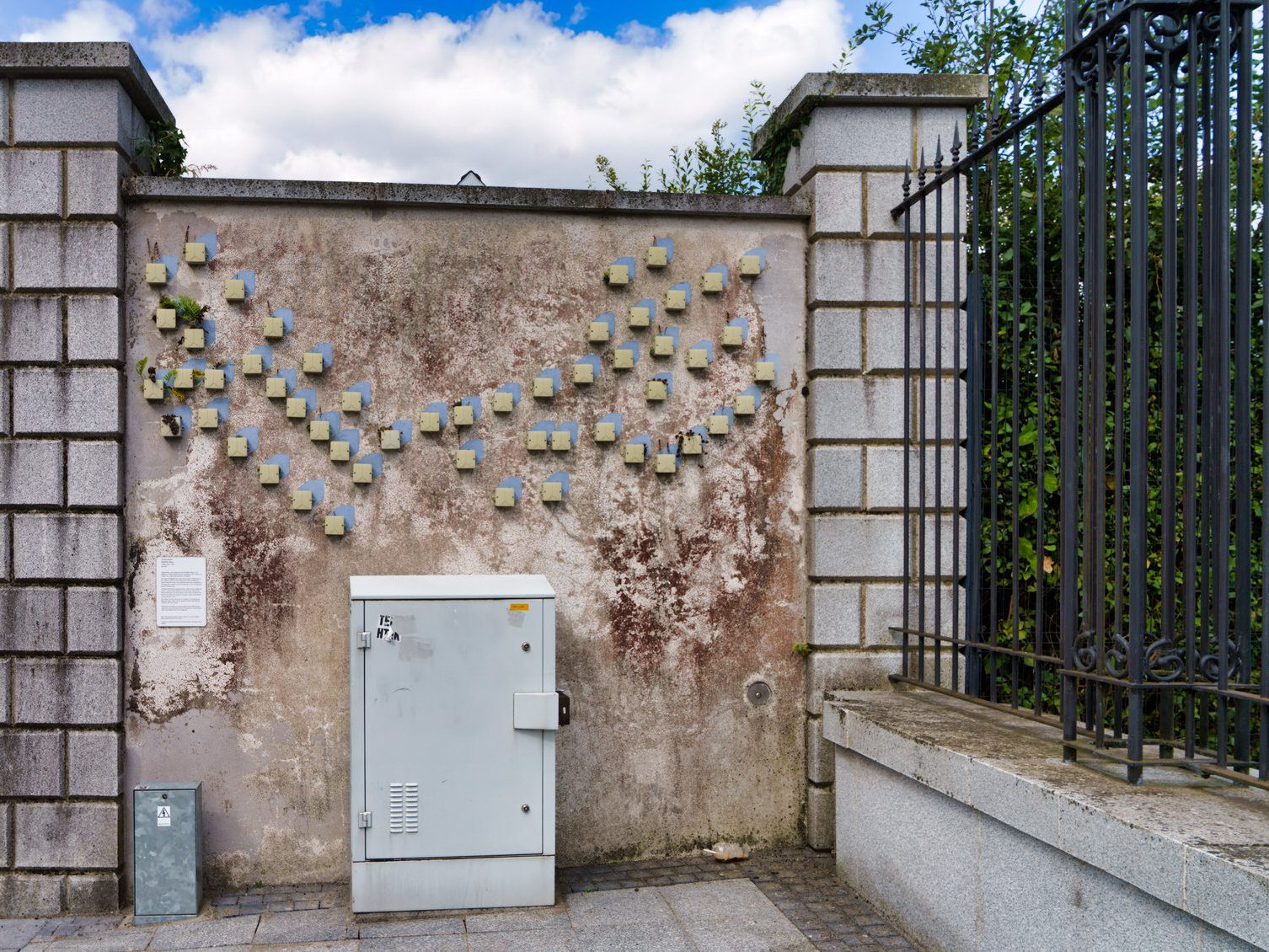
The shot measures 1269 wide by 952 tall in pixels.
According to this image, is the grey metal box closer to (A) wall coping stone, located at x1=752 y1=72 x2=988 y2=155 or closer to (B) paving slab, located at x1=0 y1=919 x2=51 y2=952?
(B) paving slab, located at x1=0 y1=919 x2=51 y2=952

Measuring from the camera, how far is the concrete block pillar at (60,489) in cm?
497

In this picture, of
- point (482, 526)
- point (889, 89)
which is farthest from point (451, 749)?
point (889, 89)

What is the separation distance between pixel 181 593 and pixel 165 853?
1.28 metres

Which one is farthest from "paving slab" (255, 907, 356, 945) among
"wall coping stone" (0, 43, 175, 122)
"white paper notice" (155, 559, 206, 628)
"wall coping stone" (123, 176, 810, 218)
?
"wall coping stone" (0, 43, 175, 122)

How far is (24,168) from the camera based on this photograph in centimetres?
500

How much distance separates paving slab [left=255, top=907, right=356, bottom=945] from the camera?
4555mm

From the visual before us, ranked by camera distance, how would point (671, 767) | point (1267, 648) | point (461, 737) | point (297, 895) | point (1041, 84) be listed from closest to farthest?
point (1267, 648) < point (1041, 84) < point (461, 737) < point (297, 895) < point (671, 767)

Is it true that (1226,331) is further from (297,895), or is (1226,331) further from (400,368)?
(297,895)

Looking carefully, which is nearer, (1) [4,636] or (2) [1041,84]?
(2) [1041,84]

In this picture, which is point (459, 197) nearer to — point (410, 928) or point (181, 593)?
point (181, 593)

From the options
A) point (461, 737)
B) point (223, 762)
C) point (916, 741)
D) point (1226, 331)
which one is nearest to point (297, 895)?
point (223, 762)

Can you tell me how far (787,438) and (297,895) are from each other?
11.7ft

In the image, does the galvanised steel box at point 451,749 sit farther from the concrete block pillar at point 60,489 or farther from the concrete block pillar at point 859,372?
the concrete block pillar at point 859,372

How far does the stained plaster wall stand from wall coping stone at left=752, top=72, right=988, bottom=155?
721 mm
